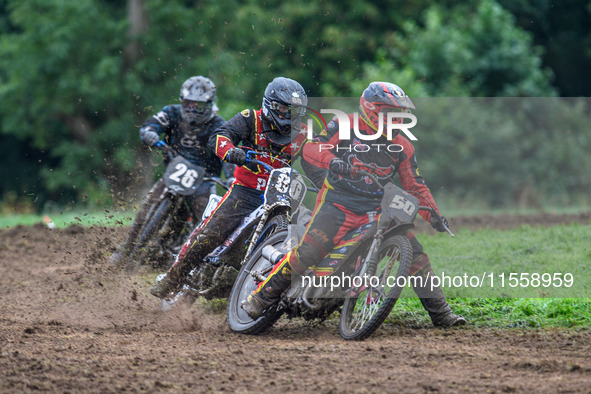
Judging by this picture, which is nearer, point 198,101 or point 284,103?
point 284,103

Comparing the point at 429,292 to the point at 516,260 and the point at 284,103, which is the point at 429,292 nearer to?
the point at 284,103

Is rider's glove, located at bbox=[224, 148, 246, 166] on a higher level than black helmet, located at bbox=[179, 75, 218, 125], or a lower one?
lower

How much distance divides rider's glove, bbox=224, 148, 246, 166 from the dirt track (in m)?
1.48

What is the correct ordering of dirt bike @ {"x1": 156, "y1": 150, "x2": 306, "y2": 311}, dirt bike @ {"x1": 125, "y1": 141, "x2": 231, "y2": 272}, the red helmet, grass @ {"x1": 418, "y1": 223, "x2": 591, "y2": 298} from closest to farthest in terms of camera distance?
the red helmet < dirt bike @ {"x1": 156, "y1": 150, "x2": 306, "y2": 311} < grass @ {"x1": 418, "y1": 223, "x2": 591, "y2": 298} < dirt bike @ {"x1": 125, "y1": 141, "x2": 231, "y2": 272}

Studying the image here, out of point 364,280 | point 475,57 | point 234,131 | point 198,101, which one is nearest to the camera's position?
point 364,280

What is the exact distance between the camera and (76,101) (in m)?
31.2

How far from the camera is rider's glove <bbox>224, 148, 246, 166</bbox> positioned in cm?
768

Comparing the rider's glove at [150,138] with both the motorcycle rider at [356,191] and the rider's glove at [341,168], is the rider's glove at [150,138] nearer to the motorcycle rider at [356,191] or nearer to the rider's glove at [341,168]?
the motorcycle rider at [356,191]

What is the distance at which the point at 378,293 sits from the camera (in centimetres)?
677

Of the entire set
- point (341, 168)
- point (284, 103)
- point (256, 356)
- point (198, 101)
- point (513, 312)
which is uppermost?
point (198, 101)

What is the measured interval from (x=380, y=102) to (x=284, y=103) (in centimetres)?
110

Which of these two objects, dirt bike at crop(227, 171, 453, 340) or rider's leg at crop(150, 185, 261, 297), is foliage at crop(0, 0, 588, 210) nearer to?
rider's leg at crop(150, 185, 261, 297)

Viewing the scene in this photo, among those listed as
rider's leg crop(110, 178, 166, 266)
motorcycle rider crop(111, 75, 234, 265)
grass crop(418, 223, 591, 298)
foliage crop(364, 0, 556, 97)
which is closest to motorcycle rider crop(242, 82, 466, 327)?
grass crop(418, 223, 591, 298)

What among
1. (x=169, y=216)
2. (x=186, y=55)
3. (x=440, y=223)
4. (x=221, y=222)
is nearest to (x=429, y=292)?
(x=440, y=223)
